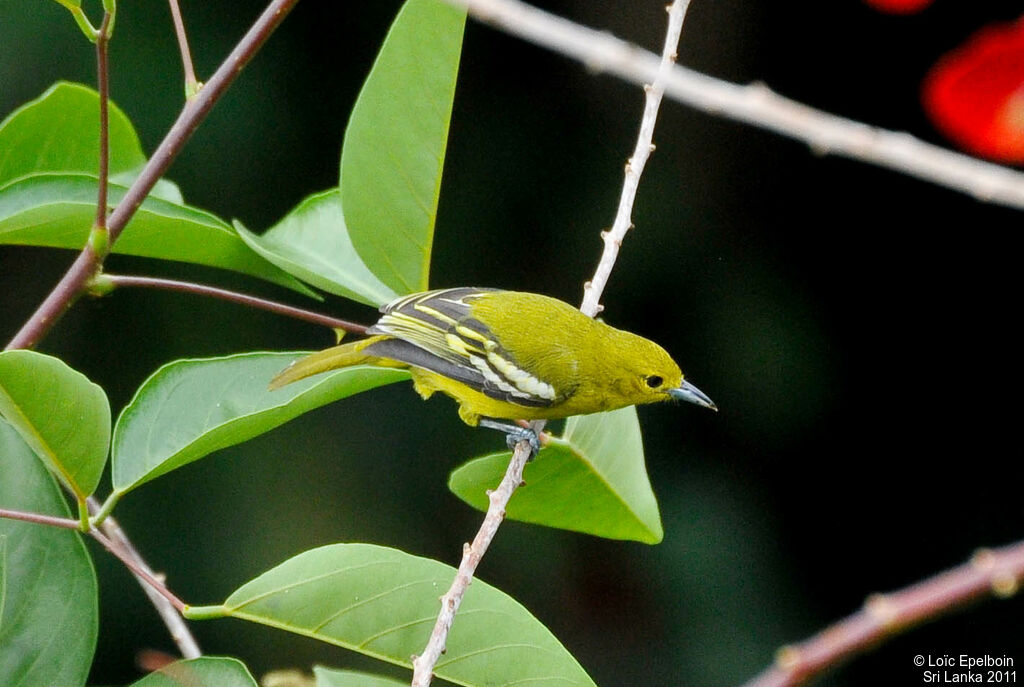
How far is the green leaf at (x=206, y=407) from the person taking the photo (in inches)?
59.0

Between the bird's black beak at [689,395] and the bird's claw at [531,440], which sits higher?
the bird's black beak at [689,395]

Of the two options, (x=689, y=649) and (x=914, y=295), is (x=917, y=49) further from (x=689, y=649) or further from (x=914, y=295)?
(x=689, y=649)

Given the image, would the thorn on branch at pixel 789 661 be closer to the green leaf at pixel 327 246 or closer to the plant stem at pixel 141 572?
the plant stem at pixel 141 572

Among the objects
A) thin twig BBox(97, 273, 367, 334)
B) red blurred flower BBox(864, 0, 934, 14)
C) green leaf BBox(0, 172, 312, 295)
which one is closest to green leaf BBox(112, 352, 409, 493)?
thin twig BBox(97, 273, 367, 334)

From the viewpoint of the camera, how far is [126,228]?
1852 millimetres

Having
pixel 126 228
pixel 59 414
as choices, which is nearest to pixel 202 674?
pixel 59 414

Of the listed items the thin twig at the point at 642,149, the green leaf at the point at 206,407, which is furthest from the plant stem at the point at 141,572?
the thin twig at the point at 642,149

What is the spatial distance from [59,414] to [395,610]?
498mm

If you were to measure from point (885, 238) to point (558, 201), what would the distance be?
51.8 inches

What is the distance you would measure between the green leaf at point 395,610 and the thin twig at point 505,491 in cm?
4

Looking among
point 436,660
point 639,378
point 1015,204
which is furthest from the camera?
point 639,378

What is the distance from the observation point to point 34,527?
1.42 metres

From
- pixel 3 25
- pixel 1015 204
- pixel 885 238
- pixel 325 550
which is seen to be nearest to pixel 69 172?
pixel 325 550

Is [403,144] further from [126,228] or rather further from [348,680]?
[348,680]
